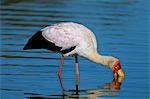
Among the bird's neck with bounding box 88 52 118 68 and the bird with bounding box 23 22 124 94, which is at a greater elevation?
the bird with bounding box 23 22 124 94

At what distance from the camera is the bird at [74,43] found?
15.1m

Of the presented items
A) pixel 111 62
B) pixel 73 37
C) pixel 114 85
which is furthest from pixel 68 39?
pixel 114 85

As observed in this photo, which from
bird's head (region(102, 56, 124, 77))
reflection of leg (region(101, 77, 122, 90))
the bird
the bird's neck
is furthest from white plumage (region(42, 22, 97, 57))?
reflection of leg (region(101, 77, 122, 90))

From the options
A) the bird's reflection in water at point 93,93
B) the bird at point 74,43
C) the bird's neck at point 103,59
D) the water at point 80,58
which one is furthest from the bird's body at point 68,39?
the bird's reflection in water at point 93,93

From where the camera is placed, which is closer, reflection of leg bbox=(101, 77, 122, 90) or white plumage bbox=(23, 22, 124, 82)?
reflection of leg bbox=(101, 77, 122, 90)

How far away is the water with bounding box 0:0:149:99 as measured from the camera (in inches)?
553

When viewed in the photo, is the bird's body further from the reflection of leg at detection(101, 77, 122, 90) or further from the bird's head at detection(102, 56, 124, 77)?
the reflection of leg at detection(101, 77, 122, 90)

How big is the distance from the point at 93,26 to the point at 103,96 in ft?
25.2

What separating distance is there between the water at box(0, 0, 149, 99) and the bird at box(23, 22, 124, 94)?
35cm

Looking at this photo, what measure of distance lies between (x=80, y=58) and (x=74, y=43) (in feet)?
7.07

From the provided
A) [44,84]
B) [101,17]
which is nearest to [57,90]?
[44,84]

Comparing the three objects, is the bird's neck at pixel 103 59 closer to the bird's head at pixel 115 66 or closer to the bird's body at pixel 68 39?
the bird's head at pixel 115 66

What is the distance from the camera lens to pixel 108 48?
59.2 feet

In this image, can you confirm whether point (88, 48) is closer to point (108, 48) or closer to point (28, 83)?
point (28, 83)
